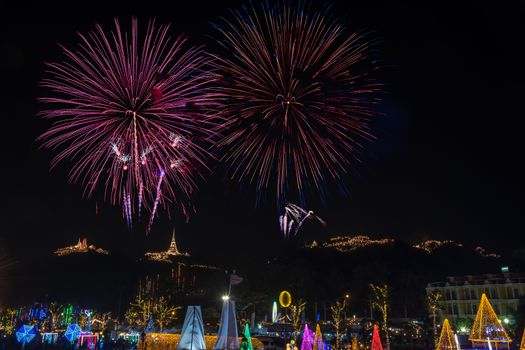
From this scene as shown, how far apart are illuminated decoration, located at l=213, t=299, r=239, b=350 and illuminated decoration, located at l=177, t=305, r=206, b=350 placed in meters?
1.17

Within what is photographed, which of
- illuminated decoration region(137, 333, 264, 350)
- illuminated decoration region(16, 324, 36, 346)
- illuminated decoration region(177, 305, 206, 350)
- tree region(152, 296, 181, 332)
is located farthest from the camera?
tree region(152, 296, 181, 332)

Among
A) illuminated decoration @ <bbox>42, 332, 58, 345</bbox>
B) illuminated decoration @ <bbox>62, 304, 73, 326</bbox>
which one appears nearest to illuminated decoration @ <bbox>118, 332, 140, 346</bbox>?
illuminated decoration @ <bbox>42, 332, 58, 345</bbox>

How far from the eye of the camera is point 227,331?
19.6m

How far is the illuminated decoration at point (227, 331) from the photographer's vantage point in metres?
19.3

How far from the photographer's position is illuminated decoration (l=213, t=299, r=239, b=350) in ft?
63.3

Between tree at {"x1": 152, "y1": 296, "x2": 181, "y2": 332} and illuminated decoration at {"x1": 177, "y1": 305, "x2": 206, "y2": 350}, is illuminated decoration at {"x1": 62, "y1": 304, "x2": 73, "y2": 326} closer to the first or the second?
tree at {"x1": 152, "y1": 296, "x2": 181, "y2": 332}

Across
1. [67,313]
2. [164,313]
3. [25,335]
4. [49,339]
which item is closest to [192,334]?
[25,335]

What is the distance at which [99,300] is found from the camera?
100250 mm

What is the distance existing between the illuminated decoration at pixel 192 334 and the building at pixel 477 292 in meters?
53.3

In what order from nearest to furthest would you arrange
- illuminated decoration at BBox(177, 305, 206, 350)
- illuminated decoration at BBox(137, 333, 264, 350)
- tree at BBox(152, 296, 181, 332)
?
illuminated decoration at BBox(177, 305, 206, 350), illuminated decoration at BBox(137, 333, 264, 350), tree at BBox(152, 296, 181, 332)

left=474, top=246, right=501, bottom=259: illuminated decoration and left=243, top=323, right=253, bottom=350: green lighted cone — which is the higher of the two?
left=474, top=246, right=501, bottom=259: illuminated decoration

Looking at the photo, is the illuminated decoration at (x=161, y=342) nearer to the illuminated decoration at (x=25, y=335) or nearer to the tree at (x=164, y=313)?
the illuminated decoration at (x=25, y=335)

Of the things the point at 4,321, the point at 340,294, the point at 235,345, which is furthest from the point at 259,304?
the point at 235,345

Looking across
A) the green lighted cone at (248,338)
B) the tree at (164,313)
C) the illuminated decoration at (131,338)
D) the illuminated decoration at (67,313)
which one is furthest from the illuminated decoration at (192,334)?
the illuminated decoration at (67,313)
